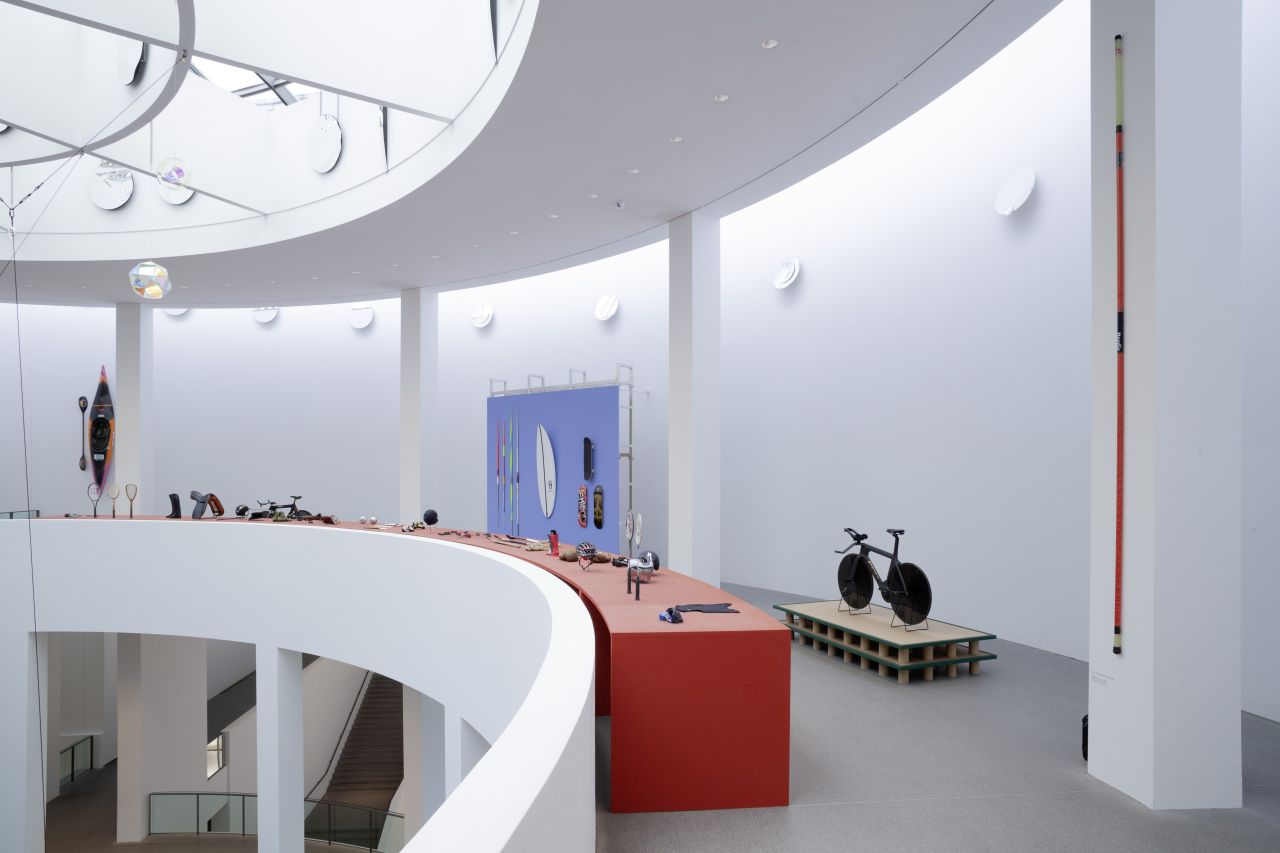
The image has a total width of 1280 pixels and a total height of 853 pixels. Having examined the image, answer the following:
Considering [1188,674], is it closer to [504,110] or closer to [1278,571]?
[1278,571]

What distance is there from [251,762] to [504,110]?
12453 mm

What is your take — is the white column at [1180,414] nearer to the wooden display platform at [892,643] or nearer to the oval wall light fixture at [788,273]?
the wooden display platform at [892,643]

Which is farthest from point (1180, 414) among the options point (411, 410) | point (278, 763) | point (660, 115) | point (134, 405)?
point (134, 405)

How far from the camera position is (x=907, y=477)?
25.7ft

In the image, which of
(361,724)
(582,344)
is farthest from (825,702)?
(361,724)

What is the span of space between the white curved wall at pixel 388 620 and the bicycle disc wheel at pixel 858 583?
10.0 feet

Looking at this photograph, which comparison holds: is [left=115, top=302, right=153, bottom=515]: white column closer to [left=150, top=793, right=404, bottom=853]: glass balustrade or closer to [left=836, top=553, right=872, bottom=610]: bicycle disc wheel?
[left=150, top=793, right=404, bottom=853]: glass balustrade

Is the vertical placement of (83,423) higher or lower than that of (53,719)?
higher

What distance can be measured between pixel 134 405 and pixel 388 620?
7934mm

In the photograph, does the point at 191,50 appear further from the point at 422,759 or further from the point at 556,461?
the point at 422,759

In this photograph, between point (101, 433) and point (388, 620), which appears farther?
point (101, 433)

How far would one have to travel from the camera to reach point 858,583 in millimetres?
6312

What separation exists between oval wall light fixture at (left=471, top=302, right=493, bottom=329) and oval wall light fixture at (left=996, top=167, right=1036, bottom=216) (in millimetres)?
8476

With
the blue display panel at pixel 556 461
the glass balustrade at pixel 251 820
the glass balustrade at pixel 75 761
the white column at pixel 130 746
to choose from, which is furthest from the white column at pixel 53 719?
the blue display panel at pixel 556 461
